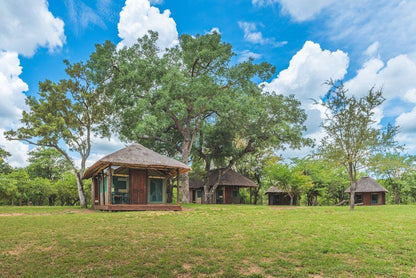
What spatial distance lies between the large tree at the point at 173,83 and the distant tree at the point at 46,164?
16.4 metres

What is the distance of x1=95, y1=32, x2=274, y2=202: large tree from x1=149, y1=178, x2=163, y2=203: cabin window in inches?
151

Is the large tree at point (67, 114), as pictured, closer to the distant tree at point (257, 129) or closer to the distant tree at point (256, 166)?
the distant tree at point (257, 129)

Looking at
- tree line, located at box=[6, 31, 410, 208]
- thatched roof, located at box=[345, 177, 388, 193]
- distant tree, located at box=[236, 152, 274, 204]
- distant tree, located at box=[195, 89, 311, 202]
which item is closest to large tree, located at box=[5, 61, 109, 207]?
tree line, located at box=[6, 31, 410, 208]

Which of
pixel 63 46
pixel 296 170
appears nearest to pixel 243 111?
pixel 296 170

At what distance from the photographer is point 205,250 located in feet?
22.1

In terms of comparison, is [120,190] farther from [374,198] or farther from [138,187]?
[374,198]

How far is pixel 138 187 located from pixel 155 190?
1791 millimetres

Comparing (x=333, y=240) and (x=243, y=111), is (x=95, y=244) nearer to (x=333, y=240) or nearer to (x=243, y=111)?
(x=333, y=240)

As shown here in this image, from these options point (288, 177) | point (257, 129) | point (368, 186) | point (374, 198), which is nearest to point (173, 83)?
point (257, 129)

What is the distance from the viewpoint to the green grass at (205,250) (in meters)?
5.39

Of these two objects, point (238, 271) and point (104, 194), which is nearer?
point (238, 271)

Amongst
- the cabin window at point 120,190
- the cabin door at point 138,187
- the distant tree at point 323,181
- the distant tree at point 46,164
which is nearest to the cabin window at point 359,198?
the distant tree at point 323,181

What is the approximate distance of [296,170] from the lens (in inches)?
1107

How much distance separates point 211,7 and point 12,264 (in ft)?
48.4
